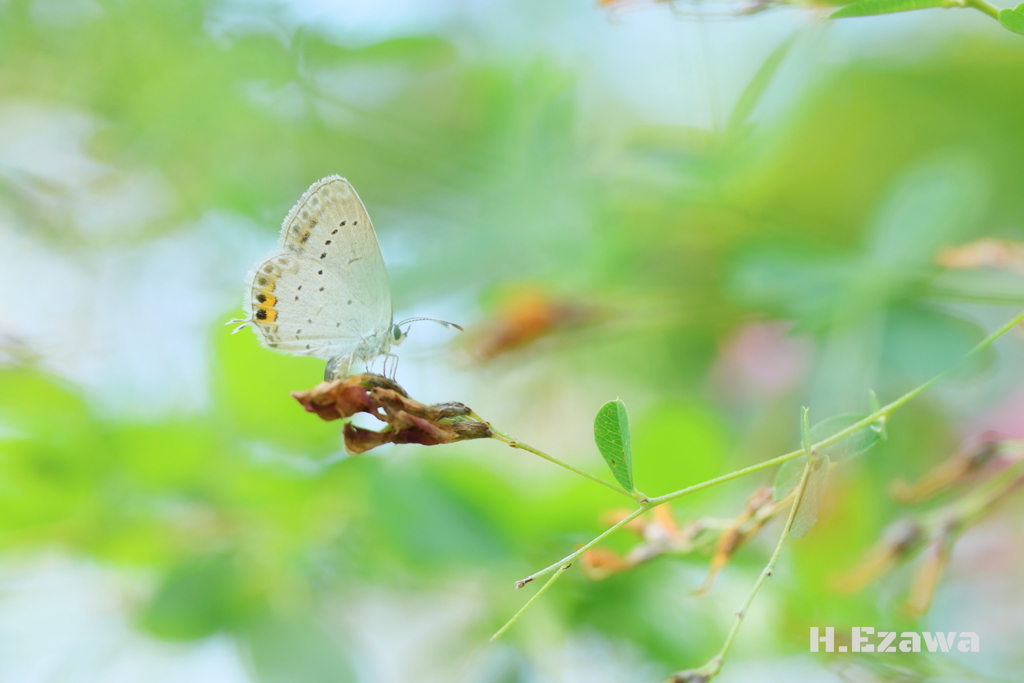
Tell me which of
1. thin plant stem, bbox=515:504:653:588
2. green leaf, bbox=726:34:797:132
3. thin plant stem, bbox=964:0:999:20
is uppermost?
green leaf, bbox=726:34:797:132

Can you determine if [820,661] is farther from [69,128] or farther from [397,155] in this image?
[69,128]

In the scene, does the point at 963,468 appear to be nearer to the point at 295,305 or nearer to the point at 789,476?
the point at 789,476

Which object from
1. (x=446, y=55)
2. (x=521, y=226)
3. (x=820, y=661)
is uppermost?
(x=446, y=55)

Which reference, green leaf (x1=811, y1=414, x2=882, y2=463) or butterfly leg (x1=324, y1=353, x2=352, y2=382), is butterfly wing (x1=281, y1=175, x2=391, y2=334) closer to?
butterfly leg (x1=324, y1=353, x2=352, y2=382)

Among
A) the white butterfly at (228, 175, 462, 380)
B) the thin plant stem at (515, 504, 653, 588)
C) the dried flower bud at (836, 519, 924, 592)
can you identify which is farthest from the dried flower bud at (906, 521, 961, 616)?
Answer: the white butterfly at (228, 175, 462, 380)

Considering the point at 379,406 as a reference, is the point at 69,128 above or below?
above

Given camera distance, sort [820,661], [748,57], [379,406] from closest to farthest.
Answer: [379,406], [820,661], [748,57]

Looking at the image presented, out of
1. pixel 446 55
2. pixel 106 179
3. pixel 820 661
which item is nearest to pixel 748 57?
pixel 446 55

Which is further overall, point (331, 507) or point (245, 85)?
point (245, 85)
